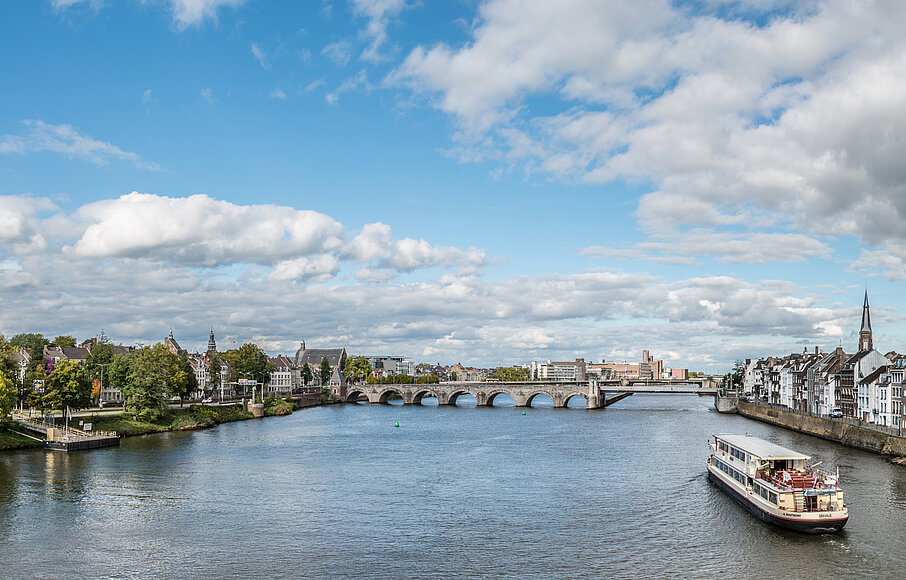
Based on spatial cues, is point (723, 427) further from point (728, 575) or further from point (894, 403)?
point (728, 575)

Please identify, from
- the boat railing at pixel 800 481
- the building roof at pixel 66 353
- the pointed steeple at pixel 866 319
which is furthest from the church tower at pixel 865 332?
the building roof at pixel 66 353

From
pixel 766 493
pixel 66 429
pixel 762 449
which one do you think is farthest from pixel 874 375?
pixel 66 429

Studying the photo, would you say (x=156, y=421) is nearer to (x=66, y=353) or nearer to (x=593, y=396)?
(x=66, y=353)

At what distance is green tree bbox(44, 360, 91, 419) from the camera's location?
93875 mm

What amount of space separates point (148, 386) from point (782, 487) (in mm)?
93831

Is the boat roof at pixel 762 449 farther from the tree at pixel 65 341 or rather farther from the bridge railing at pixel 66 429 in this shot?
the tree at pixel 65 341

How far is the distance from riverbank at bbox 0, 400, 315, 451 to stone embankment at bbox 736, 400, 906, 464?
97.5m

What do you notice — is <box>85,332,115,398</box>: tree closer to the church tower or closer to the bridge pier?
the bridge pier

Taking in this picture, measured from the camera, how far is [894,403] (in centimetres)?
9612

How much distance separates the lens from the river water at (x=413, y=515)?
136 feet

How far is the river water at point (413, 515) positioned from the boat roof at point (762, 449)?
4.70 metres

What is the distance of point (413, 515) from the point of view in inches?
2136

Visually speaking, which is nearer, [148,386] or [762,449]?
[762,449]

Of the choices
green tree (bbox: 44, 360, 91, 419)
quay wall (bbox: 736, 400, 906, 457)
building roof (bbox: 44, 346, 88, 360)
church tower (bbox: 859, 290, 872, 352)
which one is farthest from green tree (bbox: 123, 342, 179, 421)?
church tower (bbox: 859, 290, 872, 352)
